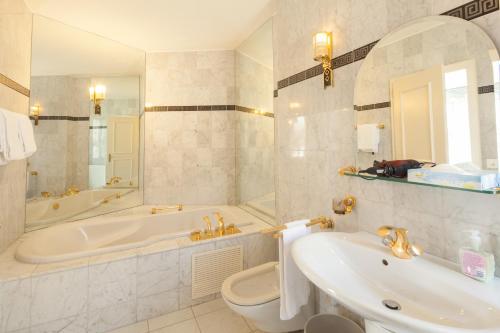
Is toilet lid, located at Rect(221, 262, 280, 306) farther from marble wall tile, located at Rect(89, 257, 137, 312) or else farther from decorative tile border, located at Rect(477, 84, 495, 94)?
decorative tile border, located at Rect(477, 84, 495, 94)

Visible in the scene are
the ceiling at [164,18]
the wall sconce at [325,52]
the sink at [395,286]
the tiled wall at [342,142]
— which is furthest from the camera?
the ceiling at [164,18]

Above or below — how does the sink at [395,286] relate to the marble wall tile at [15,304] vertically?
above

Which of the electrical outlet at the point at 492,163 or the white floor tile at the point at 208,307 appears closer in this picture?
the electrical outlet at the point at 492,163

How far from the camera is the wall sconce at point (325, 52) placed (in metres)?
1.45

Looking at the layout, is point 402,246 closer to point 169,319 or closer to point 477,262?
point 477,262

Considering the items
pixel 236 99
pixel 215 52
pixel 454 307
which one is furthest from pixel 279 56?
pixel 454 307

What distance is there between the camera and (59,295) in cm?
143

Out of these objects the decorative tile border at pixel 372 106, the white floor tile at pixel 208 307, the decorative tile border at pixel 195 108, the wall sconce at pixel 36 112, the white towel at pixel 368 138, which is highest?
the decorative tile border at pixel 195 108

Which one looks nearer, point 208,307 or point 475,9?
point 475,9

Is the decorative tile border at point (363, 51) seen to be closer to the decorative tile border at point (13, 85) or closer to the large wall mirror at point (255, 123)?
the large wall mirror at point (255, 123)

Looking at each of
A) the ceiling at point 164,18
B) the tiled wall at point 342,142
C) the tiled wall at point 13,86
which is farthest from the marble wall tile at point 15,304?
the ceiling at point 164,18

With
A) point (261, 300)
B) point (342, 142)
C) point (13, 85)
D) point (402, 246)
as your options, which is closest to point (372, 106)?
point (342, 142)

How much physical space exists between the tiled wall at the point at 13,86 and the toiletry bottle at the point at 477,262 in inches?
106

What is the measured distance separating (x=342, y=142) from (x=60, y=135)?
8.93 ft
